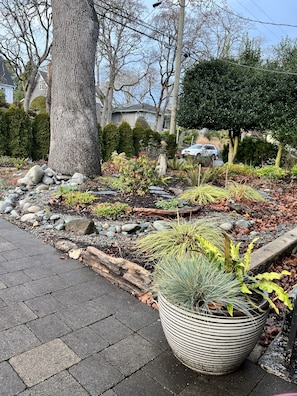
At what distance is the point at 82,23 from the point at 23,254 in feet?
14.4

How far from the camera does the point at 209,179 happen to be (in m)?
5.74

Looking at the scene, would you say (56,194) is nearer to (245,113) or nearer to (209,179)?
(209,179)

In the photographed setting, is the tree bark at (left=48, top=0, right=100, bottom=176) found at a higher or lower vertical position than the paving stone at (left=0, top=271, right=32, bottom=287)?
higher

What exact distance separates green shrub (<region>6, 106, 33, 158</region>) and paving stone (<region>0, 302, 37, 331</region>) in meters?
6.75

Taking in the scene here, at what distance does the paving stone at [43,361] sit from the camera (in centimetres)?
134

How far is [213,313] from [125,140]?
8922 millimetres

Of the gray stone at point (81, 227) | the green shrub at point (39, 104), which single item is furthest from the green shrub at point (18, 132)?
the green shrub at point (39, 104)

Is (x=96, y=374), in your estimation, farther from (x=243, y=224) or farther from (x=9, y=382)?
(x=243, y=224)

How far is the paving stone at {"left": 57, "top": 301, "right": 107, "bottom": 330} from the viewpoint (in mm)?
1748

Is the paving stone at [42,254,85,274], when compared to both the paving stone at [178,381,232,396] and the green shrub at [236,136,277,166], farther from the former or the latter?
the green shrub at [236,136,277,166]

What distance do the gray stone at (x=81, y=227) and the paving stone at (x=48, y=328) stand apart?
127 centimetres

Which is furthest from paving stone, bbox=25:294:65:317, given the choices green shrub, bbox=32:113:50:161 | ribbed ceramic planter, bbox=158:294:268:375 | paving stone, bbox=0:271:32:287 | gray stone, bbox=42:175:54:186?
green shrub, bbox=32:113:50:161

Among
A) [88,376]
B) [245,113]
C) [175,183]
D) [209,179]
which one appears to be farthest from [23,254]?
[245,113]

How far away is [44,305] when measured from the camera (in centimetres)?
190
